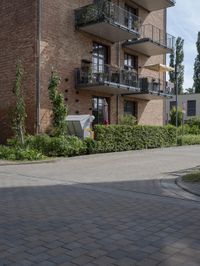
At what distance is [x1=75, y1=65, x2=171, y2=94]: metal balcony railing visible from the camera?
22.4m

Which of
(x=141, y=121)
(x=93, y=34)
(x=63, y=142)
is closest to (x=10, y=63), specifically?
(x=93, y=34)

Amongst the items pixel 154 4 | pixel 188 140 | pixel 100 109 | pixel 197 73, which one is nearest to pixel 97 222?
pixel 100 109

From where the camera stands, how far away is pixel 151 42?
2620 cm

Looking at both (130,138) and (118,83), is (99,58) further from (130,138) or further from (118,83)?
(130,138)

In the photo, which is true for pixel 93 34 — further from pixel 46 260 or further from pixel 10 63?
pixel 46 260

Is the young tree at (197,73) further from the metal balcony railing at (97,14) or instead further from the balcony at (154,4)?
the metal balcony railing at (97,14)

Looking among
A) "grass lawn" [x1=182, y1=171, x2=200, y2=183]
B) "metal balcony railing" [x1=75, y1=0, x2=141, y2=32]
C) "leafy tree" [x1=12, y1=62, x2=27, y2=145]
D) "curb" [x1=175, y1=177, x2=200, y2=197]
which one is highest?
"metal balcony railing" [x1=75, y1=0, x2=141, y2=32]

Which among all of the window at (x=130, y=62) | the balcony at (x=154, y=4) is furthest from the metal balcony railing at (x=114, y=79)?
the balcony at (x=154, y=4)

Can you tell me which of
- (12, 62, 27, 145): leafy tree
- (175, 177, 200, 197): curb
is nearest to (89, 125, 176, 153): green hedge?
(12, 62, 27, 145): leafy tree

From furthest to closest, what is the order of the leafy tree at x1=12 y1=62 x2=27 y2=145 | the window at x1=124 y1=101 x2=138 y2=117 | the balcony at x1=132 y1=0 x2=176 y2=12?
the balcony at x1=132 y1=0 x2=176 y2=12, the window at x1=124 y1=101 x2=138 y2=117, the leafy tree at x1=12 y1=62 x2=27 y2=145

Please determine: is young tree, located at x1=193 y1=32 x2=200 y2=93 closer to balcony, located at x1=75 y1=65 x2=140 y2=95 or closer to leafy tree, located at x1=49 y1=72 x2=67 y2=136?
balcony, located at x1=75 y1=65 x2=140 y2=95

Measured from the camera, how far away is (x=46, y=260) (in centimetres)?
421

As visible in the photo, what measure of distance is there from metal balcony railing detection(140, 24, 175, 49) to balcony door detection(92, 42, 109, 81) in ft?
12.9

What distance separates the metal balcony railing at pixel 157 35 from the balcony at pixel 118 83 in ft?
9.11
